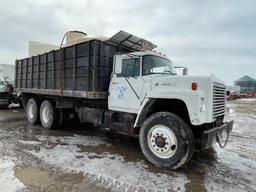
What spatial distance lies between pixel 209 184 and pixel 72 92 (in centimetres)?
425

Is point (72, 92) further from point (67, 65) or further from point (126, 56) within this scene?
point (126, 56)

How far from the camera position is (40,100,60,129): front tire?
7132 millimetres

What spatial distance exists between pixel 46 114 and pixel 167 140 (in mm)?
5293

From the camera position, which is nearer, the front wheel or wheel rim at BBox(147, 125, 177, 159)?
the front wheel

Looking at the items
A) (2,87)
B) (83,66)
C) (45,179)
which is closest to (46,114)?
(83,66)

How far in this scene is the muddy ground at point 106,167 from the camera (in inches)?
127

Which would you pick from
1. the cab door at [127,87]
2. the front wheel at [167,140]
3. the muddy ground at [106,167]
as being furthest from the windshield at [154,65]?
the muddy ground at [106,167]

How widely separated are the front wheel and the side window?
121 cm

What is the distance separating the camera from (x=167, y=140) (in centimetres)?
386

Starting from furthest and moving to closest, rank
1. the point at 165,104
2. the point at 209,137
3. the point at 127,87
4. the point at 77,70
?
the point at 77,70 < the point at 127,87 < the point at 165,104 < the point at 209,137

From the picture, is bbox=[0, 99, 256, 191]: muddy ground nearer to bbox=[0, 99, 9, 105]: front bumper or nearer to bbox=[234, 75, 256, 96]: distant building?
bbox=[0, 99, 9, 105]: front bumper

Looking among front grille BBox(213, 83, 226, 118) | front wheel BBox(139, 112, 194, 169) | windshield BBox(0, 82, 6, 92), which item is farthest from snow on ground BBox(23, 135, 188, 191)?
windshield BBox(0, 82, 6, 92)

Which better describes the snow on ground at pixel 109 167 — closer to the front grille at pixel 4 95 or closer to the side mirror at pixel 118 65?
the side mirror at pixel 118 65

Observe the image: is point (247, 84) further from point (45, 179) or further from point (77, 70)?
point (45, 179)
